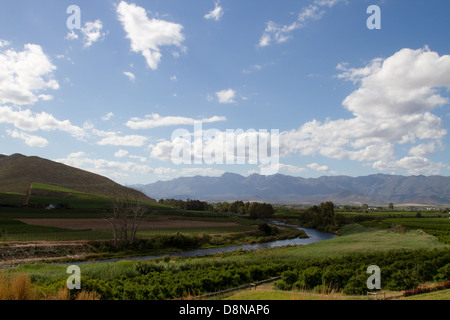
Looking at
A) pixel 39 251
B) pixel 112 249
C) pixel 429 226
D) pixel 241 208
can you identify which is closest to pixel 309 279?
pixel 112 249

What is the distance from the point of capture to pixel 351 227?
341ft

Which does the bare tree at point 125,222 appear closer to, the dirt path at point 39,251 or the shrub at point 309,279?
the dirt path at point 39,251

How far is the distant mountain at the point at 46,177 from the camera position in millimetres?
160125

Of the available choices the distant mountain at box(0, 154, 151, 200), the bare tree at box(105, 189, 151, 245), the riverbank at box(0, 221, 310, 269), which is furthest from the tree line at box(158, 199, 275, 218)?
the bare tree at box(105, 189, 151, 245)

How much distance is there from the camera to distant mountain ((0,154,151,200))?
160 metres

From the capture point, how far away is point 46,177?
172 m

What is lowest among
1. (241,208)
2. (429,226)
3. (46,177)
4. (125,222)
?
(241,208)

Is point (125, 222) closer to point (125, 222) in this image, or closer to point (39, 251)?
point (125, 222)
